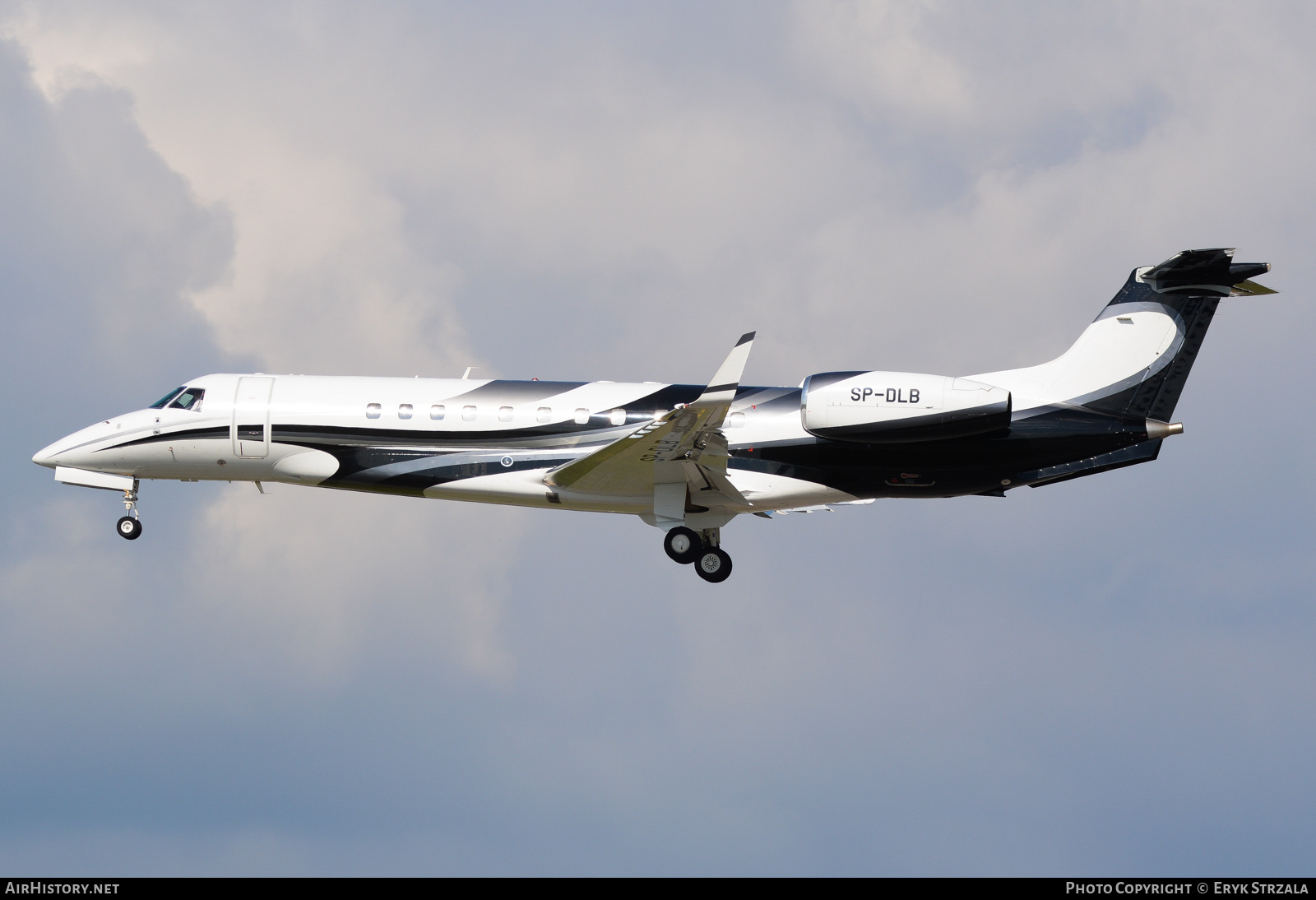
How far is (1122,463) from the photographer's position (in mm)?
23219

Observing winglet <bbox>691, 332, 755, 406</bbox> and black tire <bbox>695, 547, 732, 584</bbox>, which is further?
black tire <bbox>695, 547, 732, 584</bbox>

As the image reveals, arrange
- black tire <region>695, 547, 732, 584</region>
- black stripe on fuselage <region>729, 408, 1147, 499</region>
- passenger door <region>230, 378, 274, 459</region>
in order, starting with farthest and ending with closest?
1. passenger door <region>230, 378, 274, 459</region>
2. black tire <region>695, 547, 732, 584</region>
3. black stripe on fuselage <region>729, 408, 1147, 499</region>

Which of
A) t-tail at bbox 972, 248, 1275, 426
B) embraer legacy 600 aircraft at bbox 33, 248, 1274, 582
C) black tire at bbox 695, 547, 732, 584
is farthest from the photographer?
black tire at bbox 695, 547, 732, 584

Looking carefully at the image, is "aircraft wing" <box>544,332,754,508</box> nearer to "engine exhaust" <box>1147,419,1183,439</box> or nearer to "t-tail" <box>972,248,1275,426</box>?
"t-tail" <box>972,248,1275,426</box>

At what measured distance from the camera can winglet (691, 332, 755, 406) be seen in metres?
19.6

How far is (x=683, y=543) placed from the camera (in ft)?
78.1

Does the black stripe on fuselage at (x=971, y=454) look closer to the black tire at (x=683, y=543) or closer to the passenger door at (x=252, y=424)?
the black tire at (x=683, y=543)

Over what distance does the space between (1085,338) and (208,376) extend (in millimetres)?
16718

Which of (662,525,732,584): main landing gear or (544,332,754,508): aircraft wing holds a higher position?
(544,332,754,508): aircraft wing

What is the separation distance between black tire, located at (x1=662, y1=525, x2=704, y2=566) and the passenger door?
7.80m

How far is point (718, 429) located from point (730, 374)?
236cm

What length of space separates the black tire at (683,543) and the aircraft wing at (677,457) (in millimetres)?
650

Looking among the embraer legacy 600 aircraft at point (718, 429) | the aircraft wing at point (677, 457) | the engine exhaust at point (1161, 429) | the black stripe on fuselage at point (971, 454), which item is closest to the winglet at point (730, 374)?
the aircraft wing at point (677, 457)

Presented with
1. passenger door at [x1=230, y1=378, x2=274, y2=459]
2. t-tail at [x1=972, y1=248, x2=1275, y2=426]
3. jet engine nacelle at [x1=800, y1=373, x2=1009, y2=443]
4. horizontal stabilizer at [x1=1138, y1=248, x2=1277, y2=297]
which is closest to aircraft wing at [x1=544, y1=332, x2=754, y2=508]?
jet engine nacelle at [x1=800, y1=373, x2=1009, y2=443]
